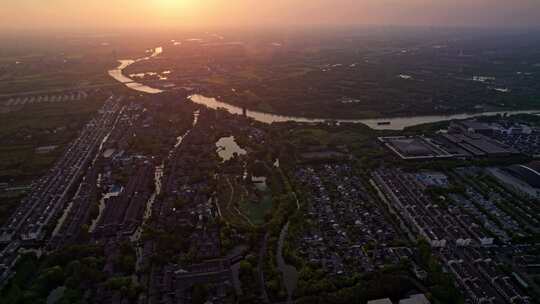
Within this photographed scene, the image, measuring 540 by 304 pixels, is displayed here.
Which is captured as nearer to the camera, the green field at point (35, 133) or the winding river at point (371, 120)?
the green field at point (35, 133)

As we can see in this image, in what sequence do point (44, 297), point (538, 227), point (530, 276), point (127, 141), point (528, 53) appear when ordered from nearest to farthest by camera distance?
point (44, 297)
point (530, 276)
point (538, 227)
point (127, 141)
point (528, 53)

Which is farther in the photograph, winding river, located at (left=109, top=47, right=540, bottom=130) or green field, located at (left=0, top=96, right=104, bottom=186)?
winding river, located at (left=109, top=47, right=540, bottom=130)

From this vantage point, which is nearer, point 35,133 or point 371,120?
point 35,133

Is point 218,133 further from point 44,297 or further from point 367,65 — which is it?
point 367,65

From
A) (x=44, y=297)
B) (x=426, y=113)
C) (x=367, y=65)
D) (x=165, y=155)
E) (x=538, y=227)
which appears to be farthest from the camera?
(x=367, y=65)

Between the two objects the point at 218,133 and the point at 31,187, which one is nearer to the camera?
the point at 31,187

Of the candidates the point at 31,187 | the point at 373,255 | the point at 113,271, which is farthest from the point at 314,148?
the point at 31,187

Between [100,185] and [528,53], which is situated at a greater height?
[528,53]

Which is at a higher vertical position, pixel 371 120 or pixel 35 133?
pixel 371 120

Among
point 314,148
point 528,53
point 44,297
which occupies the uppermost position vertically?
point 528,53

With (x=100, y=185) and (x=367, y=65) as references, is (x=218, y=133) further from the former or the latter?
(x=367, y=65)
